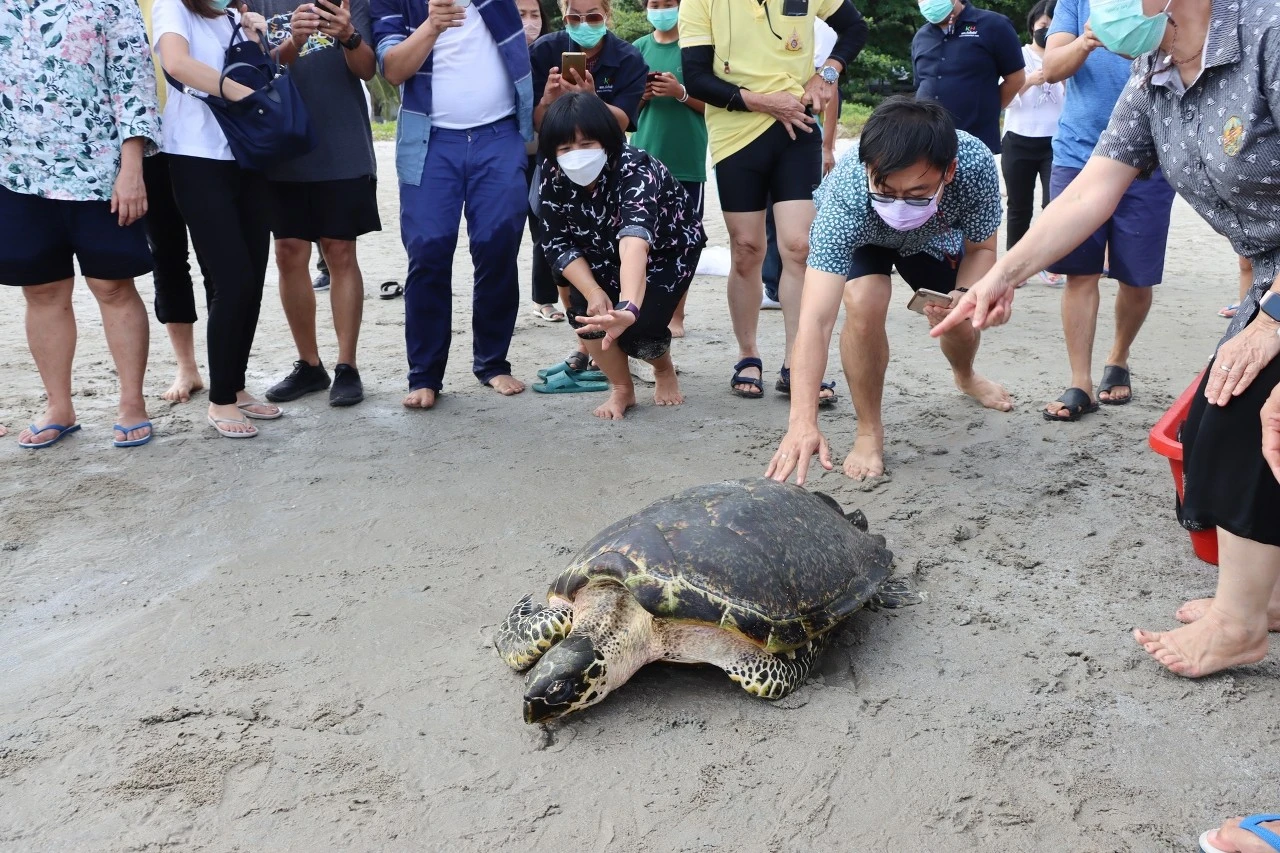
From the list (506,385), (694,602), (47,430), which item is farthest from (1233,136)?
(47,430)

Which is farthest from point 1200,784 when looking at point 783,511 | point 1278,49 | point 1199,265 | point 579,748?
point 1199,265

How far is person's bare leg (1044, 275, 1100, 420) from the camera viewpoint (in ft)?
13.2

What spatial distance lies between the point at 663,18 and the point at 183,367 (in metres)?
3.00

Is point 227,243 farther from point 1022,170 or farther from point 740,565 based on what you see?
point 1022,170

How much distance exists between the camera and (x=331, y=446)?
394 centimetres

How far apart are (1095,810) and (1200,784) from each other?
9.4 inches

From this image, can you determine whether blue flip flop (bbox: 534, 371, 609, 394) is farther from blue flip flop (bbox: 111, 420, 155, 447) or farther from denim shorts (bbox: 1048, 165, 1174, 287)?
denim shorts (bbox: 1048, 165, 1174, 287)

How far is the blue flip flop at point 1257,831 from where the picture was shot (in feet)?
5.45

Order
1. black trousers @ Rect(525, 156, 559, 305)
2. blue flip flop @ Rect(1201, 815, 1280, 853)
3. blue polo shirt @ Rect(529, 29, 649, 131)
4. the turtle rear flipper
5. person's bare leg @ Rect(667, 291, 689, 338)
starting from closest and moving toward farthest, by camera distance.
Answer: blue flip flop @ Rect(1201, 815, 1280, 853) → the turtle rear flipper → blue polo shirt @ Rect(529, 29, 649, 131) → person's bare leg @ Rect(667, 291, 689, 338) → black trousers @ Rect(525, 156, 559, 305)

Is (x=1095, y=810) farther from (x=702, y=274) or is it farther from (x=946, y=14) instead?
(x=702, y=274)

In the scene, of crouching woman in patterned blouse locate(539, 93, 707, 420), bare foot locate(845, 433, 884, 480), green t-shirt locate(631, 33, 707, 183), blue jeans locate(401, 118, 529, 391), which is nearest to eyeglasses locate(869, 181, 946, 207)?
bare foot locate(845, 433, 884, 480)

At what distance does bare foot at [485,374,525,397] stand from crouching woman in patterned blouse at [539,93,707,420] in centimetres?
51

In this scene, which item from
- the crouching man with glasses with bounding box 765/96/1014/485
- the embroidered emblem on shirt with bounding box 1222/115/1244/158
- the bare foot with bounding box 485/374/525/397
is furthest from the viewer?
the bare foot with bounding box 485/374/525/397

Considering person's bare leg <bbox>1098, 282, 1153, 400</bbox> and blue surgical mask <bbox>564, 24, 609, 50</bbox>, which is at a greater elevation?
blue surgical mask <bbox>564, 24, 609, 50</bbox>
